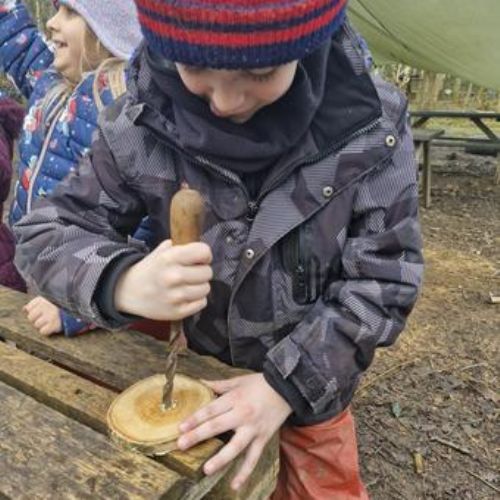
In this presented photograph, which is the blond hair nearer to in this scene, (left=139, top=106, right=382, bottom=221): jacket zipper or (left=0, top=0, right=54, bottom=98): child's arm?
(left=0, top=0, right=54, bottom=98): child's arm

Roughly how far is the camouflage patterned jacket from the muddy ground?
4.09 ft

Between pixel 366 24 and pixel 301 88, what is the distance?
4.14 m

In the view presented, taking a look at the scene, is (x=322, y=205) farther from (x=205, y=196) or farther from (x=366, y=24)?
(x=366, y=24)

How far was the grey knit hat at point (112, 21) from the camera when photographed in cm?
183

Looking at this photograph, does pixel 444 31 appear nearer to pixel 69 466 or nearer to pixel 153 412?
pixel 153 412

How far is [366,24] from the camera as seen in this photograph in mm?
4988

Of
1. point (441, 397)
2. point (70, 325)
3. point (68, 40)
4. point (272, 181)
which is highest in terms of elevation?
point (68, 40)

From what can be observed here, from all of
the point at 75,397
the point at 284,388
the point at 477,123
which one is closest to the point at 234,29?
the point at 284,388

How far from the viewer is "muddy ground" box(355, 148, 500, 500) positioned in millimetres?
2330

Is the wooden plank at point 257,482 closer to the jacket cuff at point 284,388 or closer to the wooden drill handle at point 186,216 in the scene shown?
the jacket cuff at point 284,388

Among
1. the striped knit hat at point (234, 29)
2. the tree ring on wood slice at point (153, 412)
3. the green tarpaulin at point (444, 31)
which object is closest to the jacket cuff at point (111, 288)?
the tree ring on wood slice at point (153, 412)

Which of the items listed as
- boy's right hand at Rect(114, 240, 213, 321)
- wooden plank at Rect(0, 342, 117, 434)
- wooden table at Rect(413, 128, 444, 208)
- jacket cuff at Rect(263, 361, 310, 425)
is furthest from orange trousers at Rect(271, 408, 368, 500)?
wooden table at Rect(413, 128, 444, 208)

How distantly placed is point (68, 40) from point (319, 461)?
1340 millimetres

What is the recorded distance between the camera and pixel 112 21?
1853mm
